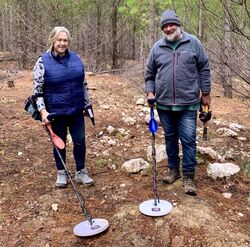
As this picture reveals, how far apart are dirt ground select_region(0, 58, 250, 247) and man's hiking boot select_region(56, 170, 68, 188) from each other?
71mm

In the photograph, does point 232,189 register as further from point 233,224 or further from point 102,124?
point 102,124

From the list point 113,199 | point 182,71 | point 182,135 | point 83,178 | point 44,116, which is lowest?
point 113,199

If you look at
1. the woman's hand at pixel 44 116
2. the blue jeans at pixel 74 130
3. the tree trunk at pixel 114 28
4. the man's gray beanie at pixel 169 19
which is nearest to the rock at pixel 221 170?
the blue jeans at pixel 74 130

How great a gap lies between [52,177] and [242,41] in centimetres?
317

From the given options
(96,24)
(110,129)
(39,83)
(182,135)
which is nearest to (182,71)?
(182,135)

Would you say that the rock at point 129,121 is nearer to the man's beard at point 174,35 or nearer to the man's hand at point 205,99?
the man's hand at point 205,99

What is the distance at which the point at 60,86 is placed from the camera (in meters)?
4.23

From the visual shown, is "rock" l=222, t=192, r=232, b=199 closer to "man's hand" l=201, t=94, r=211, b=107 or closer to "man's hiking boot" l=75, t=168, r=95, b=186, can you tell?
"man's hand" l=201, t=94, r=211, b=107

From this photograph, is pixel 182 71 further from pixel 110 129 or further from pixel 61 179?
pixel 110 129

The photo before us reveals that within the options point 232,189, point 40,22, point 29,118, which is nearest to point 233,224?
point 232,189

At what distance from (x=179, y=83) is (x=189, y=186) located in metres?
1.14

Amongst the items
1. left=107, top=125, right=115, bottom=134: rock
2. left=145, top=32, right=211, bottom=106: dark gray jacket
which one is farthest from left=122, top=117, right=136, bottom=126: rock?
left=145, top=32, right=211, bottom=106: dark gray jacket

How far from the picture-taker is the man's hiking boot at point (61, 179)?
4.64 meters

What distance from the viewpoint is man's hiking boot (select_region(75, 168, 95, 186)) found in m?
4.69
